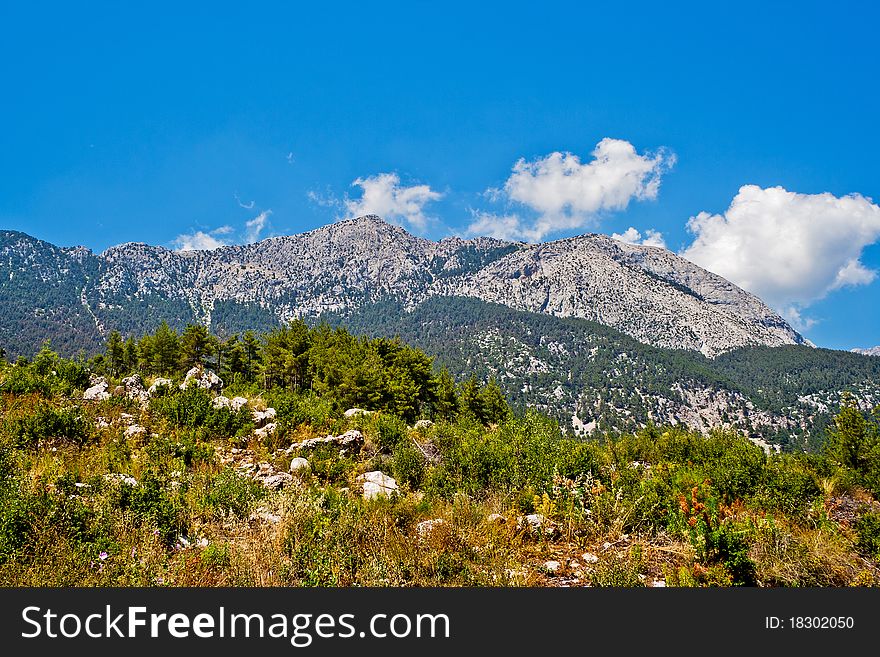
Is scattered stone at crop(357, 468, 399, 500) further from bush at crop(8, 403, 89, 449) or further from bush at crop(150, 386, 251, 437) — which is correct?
bush at crop(8, 403, 89, 449)

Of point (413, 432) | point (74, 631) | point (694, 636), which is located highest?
point (413, 432)

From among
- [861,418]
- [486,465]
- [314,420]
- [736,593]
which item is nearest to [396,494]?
[486,465]

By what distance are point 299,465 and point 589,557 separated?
20.5ft

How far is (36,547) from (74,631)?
5.13 feet

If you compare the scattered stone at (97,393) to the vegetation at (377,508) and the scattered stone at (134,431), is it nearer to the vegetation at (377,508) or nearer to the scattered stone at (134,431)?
the vegetation at (377,508)

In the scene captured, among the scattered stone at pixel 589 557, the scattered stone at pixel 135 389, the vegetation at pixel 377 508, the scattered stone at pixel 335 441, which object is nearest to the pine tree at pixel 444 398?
the scattered stone at pixel 135 389

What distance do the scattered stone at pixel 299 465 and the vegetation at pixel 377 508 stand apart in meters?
0.09

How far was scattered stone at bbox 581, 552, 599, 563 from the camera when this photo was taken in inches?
218

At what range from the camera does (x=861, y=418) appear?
59.9 ft

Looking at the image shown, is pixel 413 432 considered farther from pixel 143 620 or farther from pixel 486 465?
pixel 143 620

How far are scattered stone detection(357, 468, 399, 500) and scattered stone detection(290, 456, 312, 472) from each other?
1251 millimetres

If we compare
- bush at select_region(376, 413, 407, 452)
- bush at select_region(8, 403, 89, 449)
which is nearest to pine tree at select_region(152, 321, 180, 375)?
bush at select_region(8, 403, 89, 449)

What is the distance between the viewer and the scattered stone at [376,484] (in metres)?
7.78

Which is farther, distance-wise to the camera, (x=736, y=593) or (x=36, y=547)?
(x=36, y=547)
